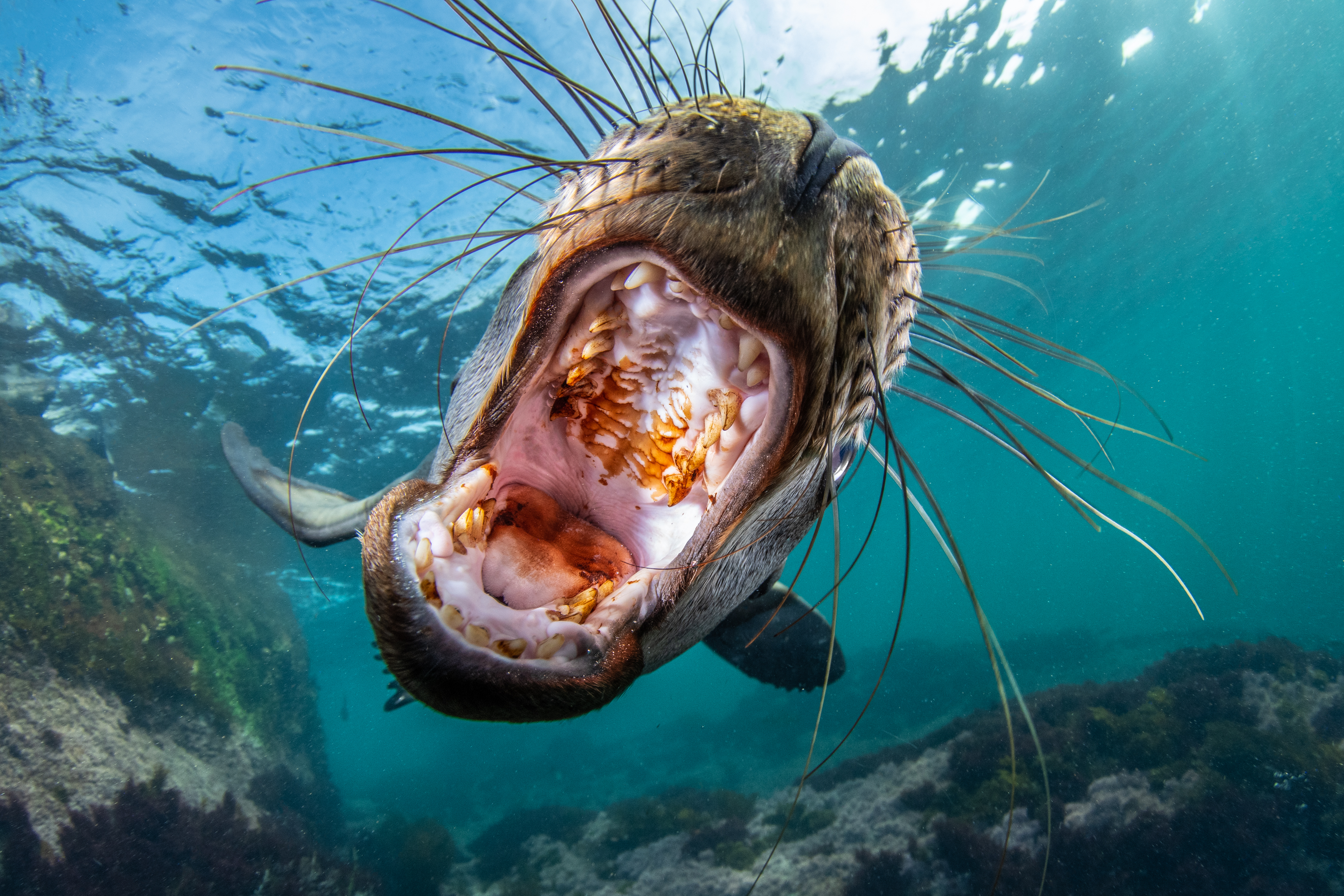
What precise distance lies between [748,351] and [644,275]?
1.41ft

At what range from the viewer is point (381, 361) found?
588 inches

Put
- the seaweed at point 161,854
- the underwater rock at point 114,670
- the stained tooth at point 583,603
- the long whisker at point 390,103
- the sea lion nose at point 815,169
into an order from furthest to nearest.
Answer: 1. the underwater rock at point 114,670
2. the seaweed at point 161,854
3. the stained tooth at point 583,603
4. the sea lion nose at point 815,169
5. the long whisker at point 390,103

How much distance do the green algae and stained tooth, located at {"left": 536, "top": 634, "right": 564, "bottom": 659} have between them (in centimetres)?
1286

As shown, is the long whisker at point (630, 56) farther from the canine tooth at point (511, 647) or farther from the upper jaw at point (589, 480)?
the canine tooth at point (511, 647)

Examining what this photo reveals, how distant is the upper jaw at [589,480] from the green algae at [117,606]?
1250 cm

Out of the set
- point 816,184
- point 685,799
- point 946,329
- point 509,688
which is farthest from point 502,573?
point 685,799

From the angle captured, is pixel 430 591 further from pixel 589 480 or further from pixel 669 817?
pixel 669 817

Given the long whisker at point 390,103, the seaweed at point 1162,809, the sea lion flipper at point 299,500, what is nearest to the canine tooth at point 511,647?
the long whisker at point 390,103

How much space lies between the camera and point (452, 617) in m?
1.60

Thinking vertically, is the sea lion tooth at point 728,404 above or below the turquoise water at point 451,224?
below

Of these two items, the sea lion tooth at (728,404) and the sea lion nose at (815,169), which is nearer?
the sea lion nose at (815,169)

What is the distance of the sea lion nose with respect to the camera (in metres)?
1.43

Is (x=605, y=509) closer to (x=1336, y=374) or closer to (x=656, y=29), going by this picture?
(x=656, y=29)

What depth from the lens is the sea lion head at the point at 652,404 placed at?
143cm
